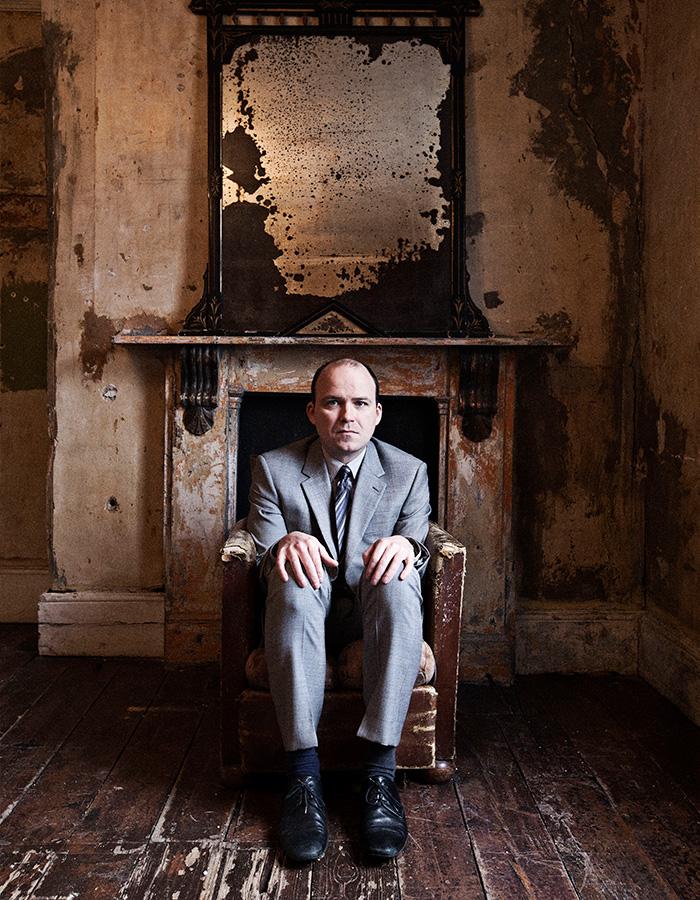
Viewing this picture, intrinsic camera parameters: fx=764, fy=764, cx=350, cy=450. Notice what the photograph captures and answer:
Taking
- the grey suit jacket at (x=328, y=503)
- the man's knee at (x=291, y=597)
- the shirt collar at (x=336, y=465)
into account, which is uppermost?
the shirt collar at (x=336, y=465)

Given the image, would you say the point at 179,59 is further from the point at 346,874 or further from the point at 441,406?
the point at 346,874

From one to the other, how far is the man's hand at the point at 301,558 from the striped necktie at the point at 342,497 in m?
0.20

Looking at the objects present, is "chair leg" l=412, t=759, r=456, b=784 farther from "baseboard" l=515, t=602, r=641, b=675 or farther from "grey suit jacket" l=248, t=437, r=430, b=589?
"baseboard" l=515, t=602, r=641, b=675

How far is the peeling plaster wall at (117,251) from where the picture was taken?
10.9 feet

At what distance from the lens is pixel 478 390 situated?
3.27m

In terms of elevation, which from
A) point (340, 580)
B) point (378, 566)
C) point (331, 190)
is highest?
point (331, 190)

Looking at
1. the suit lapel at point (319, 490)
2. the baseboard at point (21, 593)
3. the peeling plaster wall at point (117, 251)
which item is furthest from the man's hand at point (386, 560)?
the baseboard at point (21, 593)

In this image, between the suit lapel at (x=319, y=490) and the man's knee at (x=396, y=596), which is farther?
the suit lapel at (x=319, y=490)

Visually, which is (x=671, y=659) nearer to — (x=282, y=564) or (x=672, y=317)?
(x=672, y=317)

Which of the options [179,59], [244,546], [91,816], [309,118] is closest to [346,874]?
[91,816]

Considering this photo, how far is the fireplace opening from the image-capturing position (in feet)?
11.4

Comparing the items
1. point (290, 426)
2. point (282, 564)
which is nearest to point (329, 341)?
point (290, 426)

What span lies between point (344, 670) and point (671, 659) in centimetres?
155

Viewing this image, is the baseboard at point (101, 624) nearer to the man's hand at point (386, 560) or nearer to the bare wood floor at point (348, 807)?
the bare wood floor at point (348, 807)
